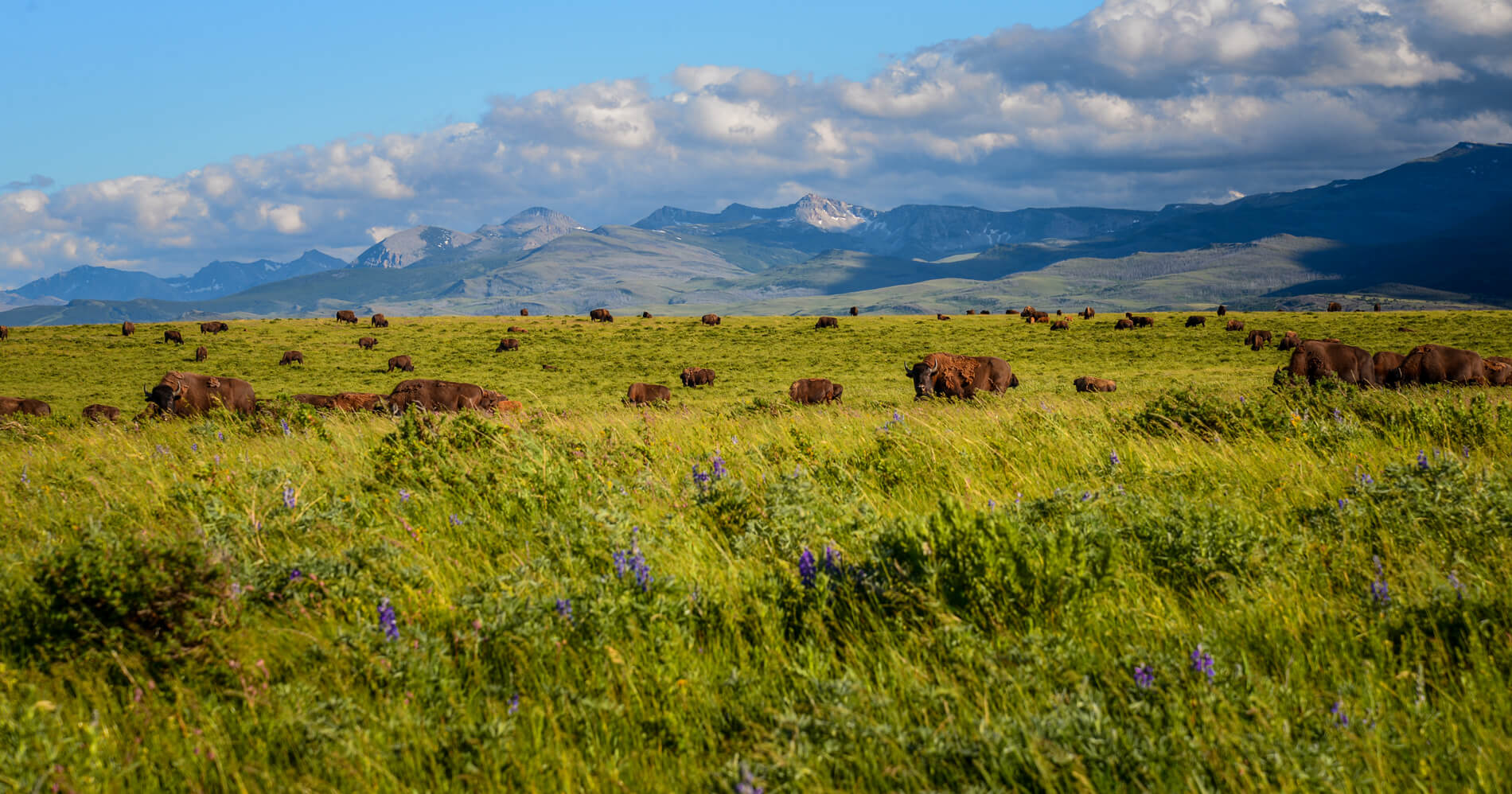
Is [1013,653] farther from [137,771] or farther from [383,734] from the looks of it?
[137,771]

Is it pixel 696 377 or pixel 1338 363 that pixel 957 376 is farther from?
pixel 696 377

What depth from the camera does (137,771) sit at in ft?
9.59

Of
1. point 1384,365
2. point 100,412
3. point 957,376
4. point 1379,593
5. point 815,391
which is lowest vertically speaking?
point 815,391

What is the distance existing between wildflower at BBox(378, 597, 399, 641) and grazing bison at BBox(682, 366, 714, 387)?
3608 centimetres

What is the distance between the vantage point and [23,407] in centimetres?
2886

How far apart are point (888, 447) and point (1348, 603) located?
3.93 m

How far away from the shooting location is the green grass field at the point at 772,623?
2787 mm

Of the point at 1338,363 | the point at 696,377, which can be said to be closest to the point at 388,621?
the point at 1338,363

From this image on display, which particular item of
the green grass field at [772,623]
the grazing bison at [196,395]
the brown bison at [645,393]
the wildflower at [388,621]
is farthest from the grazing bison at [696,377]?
the wildflower at [388,621]

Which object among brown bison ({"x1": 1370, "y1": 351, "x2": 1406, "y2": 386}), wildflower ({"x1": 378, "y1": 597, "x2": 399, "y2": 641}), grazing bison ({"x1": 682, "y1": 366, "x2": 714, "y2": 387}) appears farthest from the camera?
grazing bison ({"x1": 682, "y1": 366, "x2": 714, "y2": 387})

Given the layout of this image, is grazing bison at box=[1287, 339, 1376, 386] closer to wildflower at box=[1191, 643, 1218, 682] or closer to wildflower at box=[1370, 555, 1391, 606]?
wildflower at box=[1370, 555, 1391, 606]

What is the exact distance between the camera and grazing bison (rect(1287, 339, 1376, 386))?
24531mm

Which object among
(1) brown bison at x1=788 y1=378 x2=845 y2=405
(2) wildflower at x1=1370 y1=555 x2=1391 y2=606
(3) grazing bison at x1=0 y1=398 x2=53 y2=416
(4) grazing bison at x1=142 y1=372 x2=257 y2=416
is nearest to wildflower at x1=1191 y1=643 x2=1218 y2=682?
(2) wildflower at x1=1370 y1=555 x2=1391 y2=606

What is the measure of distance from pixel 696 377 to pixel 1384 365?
26.9m
